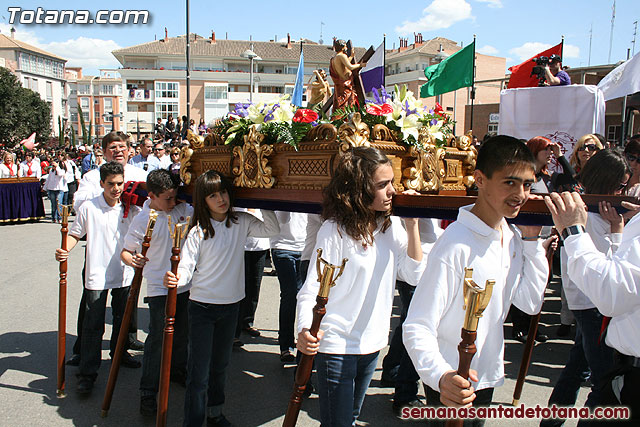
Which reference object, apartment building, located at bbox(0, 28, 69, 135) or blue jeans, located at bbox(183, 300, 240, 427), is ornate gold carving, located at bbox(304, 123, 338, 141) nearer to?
blue jeans, located at bbox(183, 300, 240, 427)

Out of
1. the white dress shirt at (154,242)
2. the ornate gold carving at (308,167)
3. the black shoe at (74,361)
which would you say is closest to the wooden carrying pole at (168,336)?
the white dress shirt at (154,242)

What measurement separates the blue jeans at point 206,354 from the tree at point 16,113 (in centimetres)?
4564

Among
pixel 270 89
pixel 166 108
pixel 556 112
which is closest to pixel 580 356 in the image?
pixel 556 112

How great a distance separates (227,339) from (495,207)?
2206 mm

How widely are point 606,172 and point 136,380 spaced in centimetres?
411

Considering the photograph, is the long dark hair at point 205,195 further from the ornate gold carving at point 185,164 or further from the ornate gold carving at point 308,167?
the ornate gold carving at point 185,164

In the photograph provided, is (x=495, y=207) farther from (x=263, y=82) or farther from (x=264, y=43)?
(x=264, y=43)

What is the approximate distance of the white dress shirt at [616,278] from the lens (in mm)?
1981

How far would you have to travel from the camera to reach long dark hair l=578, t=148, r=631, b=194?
3.26 metres

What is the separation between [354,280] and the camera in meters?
2.60

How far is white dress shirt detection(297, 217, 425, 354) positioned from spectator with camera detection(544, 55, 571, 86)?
18.7ft

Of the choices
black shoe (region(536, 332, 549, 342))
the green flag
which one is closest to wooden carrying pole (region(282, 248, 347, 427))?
black shoe (region(536, 332, 549, 342))

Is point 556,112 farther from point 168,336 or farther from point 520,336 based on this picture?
point 168,336

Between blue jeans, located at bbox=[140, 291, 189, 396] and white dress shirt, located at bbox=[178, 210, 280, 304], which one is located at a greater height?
white dress shirt, located at bbox=[178, 210, 280, 304]
